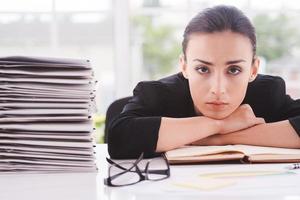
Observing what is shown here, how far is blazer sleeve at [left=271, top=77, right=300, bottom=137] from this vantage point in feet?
4.60

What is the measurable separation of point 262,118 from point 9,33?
2.08 metres

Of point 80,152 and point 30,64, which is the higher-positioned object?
point 30,64

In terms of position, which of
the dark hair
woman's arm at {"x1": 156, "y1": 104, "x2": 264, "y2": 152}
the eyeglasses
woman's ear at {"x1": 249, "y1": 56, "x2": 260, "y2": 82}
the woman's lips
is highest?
the dark hair

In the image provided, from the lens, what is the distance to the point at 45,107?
100cm

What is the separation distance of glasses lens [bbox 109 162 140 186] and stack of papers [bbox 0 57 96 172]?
0.25ft

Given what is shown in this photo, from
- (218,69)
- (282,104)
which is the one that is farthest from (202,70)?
(282,104)

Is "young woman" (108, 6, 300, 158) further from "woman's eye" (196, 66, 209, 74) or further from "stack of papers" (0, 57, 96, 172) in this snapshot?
"stack of papers" (0, 57, 96, 172)

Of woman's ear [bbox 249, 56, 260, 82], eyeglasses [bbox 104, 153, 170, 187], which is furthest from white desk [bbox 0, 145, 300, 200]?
woman's ear [bbox 249, 56, 260, 82]

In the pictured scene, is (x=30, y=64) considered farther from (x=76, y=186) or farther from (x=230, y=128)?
(x=230, y=128)

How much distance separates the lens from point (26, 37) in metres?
2.97

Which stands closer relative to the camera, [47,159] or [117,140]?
[47,159]

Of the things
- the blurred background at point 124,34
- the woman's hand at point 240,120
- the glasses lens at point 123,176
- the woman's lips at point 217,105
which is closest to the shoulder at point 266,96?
the woman's hand at point 240,120

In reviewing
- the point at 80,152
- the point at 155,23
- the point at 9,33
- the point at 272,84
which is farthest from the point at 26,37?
the point at 80,152

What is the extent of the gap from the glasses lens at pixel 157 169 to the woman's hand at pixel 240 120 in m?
0.21
